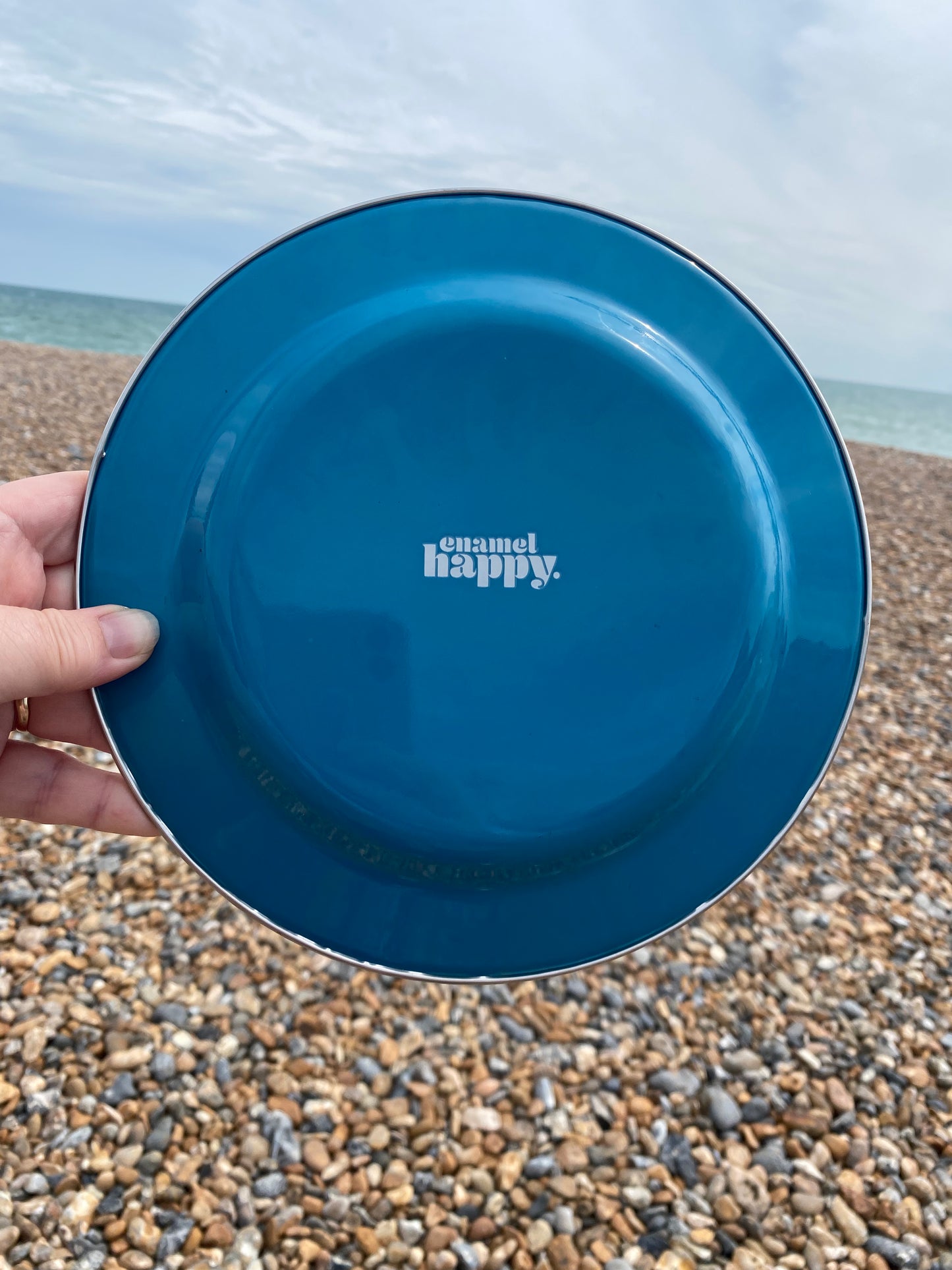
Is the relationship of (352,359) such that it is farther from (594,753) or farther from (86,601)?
(594,753)

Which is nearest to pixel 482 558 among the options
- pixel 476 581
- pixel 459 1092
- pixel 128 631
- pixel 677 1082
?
pixel 476 581

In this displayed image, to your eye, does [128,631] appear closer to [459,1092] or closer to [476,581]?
[476,581]

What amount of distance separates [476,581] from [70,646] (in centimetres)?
68

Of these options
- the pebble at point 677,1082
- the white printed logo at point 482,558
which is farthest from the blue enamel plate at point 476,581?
the pebble at point 677,1082

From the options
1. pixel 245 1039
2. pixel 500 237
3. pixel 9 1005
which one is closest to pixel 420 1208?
pixel 245 1039

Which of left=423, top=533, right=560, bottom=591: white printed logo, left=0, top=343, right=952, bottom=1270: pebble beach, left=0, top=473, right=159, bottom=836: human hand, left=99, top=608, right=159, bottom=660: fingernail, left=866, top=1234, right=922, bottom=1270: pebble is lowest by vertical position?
left=0, top=343, right=952, bottom=1270: pebble beach

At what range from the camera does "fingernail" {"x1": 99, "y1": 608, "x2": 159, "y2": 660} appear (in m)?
1.51

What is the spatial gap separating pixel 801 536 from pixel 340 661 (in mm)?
833

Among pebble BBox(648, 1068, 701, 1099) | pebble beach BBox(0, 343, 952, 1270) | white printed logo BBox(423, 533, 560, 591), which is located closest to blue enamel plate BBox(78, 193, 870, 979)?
white printed logo BBox(423, 533, 560, 591)

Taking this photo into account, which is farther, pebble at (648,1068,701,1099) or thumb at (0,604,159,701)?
pebble at (648,1068,701,1099)

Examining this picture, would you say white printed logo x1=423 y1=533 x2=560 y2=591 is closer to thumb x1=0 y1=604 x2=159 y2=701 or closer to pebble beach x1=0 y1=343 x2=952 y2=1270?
thumb x1=0 y1=604 x2=159 y2=701

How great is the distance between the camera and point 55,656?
5.00 ft

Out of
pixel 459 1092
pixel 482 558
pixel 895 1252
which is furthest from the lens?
pixel 459 1092

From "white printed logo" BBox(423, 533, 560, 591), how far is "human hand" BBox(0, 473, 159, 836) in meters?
0.50
